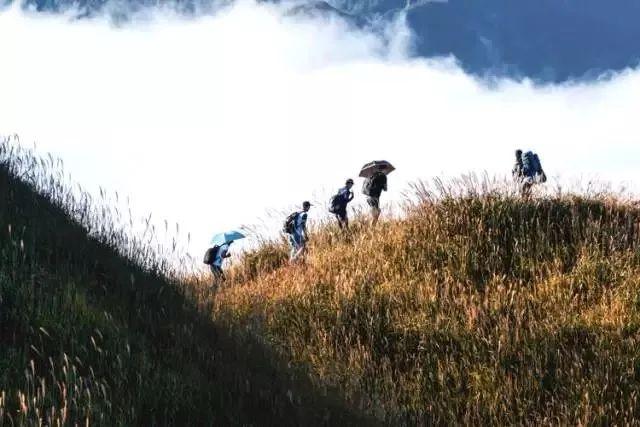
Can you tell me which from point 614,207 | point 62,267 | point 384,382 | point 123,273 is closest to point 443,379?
point 384,382

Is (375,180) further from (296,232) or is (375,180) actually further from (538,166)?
(538,166)

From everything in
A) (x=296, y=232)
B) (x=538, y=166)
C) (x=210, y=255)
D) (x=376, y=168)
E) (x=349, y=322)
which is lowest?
(x=349, y=322)

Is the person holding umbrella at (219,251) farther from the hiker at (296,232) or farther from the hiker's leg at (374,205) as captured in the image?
the hiker's leg at (374,205)

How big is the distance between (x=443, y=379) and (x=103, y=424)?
442cm

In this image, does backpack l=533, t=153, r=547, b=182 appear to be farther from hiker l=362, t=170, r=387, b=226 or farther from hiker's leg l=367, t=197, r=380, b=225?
hiker's leg l=367, t=197, r=380, b=225

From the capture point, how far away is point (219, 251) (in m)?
12.7

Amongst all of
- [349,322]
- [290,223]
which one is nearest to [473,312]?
[349,322]

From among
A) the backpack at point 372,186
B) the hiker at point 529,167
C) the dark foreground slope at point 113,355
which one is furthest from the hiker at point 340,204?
the dark foreground slope at point 113,355

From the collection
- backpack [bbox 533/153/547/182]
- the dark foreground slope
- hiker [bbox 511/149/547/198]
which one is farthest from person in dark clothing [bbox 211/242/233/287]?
the dark foreground slope

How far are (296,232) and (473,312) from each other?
5.19 meters

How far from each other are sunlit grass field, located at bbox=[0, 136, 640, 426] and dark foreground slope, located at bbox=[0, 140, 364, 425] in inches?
0.6

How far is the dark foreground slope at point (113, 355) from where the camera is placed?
10.3 feet

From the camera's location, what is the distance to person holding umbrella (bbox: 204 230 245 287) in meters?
12.5

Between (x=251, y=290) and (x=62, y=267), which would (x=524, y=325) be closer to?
(x=251, y=290)
